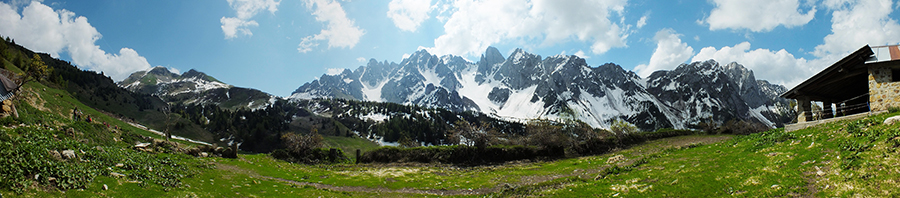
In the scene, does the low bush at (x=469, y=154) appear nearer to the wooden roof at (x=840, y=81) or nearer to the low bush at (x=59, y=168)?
the wooden roof at (x=840, y=81)

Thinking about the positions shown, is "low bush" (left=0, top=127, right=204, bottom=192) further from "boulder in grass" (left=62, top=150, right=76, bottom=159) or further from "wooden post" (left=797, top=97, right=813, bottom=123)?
"wooden post" (left=797, top=97, right=813, bottom=123)

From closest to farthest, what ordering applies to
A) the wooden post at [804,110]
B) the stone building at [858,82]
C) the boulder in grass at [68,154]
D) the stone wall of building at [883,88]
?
the boulder in grass at [68,154] → the stone wall of building at [883,88] → the stone building at [858,82] → the wooden post at [804,110]

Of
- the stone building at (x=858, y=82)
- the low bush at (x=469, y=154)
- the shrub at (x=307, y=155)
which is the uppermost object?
the stone building at (x=858, y=82)

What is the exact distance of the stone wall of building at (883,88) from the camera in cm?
2567

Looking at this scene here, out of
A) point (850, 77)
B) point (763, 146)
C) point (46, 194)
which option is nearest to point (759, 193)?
point (763, 146)

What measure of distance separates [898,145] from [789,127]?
26050mm

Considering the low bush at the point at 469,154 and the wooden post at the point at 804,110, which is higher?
the wooden post at the point at 804,110

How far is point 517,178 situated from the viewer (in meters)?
30.5

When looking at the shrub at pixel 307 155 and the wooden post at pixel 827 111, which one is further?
the shrub at pixel 307 155

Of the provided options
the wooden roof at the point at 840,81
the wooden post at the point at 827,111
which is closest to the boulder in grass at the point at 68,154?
the wooden roof at the point at 840,81

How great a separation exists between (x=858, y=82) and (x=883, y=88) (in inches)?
337

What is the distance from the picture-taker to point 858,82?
107ft

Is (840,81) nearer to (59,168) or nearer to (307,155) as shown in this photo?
(59,168)

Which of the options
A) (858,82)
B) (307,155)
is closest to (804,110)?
(858,82)
